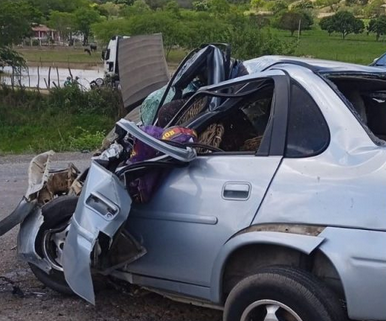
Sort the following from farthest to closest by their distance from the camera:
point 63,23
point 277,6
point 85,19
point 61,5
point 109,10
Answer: point 109,10, point 61,5, point 63,23, point 85,19, point 277,6

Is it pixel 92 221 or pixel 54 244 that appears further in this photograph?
pixel 54 244

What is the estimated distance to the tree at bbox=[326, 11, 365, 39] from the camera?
5269cm

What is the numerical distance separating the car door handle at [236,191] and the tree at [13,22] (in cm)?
3781

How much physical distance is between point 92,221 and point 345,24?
53098 mm

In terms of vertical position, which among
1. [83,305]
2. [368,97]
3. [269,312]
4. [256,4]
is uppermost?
[368,97]

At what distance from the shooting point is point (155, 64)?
59.7 feet

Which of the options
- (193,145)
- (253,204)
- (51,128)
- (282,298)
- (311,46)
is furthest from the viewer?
(311,46)

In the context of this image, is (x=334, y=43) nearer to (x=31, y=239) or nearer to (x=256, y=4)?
(x=256, y=4)

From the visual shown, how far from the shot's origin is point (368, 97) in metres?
4.83

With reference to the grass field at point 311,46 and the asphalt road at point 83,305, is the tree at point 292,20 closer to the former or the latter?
the grass field at point 311,46

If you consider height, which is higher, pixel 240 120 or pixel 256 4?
pixel 240 120

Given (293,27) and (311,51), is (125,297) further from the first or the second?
(293,27)

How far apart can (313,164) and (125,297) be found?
1.97 m

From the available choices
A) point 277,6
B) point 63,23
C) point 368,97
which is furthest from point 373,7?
point 63,23
